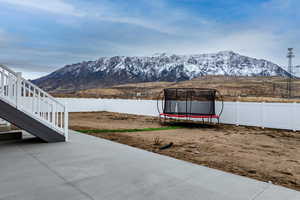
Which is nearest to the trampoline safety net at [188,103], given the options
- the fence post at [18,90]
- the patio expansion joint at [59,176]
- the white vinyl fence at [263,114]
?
the white vinyl fence at [263,114]

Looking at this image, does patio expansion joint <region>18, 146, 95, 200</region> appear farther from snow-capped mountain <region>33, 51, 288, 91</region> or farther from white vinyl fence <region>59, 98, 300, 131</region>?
snow-capped mountain <region>33, 51, 288, 91</region>

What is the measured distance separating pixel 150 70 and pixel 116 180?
157 m

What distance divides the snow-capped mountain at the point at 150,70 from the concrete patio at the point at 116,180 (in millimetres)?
124469

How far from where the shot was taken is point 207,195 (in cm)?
231

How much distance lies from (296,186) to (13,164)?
434 cm

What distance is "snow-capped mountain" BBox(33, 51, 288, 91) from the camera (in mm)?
137312

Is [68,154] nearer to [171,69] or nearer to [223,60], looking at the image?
[171,69]

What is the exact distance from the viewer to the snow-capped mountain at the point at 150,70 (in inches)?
5406

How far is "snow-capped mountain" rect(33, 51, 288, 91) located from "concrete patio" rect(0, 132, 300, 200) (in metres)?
124

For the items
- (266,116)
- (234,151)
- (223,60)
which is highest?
(223,60)

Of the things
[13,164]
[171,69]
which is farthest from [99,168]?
[171,69]

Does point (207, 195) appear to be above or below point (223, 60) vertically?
below

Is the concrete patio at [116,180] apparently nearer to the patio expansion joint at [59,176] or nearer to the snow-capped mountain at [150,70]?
the patio expansion joint at [59,176]

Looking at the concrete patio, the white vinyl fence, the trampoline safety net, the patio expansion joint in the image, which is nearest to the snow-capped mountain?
the trampoline safety net
